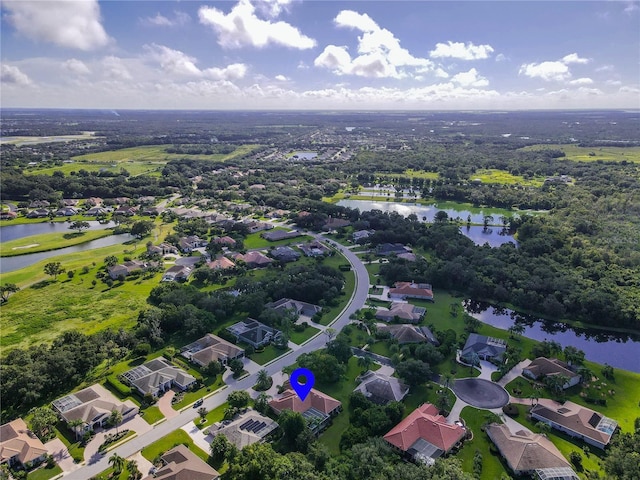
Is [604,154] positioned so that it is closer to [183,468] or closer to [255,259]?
[255,259]

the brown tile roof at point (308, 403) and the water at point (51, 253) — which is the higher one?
the brown tile roof at point (308, 403)

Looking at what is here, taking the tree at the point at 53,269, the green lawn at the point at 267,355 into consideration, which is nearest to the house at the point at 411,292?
the green lawn at the point at 267,355

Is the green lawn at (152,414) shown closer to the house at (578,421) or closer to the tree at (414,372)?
the tree at (414,372)

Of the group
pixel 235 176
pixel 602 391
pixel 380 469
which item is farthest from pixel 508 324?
pixel 235 176

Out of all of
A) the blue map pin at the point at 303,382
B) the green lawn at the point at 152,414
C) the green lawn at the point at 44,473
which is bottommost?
the green lawn at the point at 44,473

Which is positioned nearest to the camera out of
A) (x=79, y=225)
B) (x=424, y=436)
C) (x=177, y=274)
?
(x=424, y=436)

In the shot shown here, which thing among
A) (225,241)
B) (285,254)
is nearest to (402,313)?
(285,254)

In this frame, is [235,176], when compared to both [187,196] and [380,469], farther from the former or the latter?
[380,469]
